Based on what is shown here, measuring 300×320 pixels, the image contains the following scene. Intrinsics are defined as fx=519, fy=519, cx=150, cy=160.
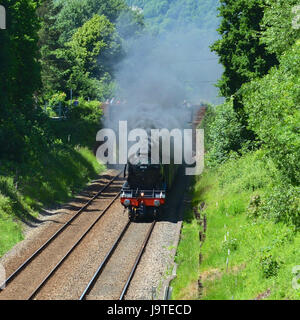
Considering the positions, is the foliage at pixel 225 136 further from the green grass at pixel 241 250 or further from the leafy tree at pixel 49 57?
the leafy tree at pixel 49 57

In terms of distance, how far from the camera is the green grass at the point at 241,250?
14.2 metres

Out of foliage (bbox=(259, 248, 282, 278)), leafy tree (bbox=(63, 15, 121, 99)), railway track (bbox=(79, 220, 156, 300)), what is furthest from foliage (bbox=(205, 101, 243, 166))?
leafy tree (bbox=(63, 15, 121, 99))

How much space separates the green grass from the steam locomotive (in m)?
1.92

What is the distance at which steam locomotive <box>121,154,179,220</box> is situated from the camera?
80.4 feet

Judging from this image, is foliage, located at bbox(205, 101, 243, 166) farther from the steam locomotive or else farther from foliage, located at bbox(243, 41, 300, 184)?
foliage, located at bbox(243, 41, 300, 184)

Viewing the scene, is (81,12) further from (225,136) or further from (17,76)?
(225,136)

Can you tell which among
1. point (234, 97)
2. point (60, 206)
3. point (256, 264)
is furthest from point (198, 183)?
point (256, 264)

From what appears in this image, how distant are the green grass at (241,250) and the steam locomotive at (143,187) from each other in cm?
192

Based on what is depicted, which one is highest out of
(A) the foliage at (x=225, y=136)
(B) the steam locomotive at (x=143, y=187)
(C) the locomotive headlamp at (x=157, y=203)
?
(A) the foliage at (x=225, y=136)

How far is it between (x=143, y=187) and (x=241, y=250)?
845cm

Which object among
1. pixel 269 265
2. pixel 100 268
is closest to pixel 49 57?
pixel 100 268

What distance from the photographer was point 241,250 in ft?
58.1

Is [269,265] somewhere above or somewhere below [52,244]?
above

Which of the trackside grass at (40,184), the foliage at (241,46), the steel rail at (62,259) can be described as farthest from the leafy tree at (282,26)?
the trackside grass at (40,184)
